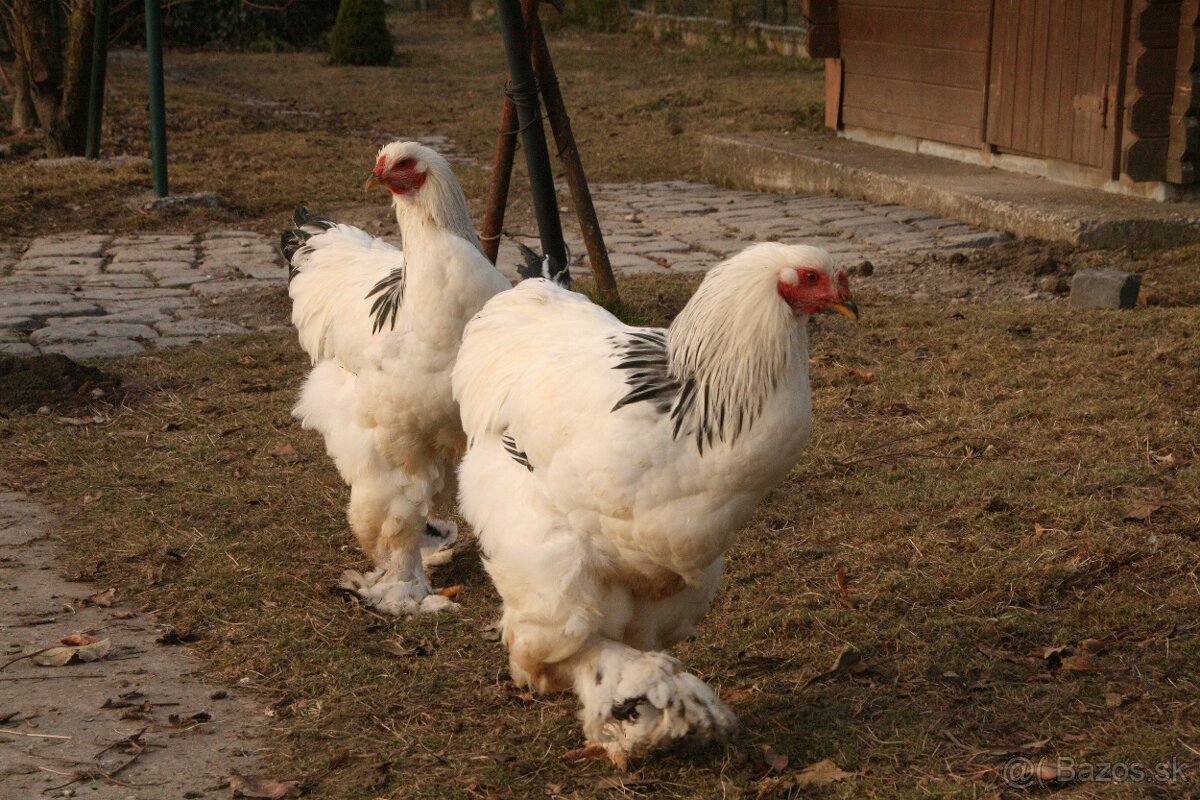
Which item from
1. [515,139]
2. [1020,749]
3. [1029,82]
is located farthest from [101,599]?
[1029,82]

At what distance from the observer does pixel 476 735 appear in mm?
3725

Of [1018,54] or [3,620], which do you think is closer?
[3,620]

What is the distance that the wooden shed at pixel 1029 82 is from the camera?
903 cm

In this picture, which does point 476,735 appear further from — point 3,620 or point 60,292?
point 60,292

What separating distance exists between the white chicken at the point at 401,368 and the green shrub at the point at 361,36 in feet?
64.5

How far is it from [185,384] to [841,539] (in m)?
3.88

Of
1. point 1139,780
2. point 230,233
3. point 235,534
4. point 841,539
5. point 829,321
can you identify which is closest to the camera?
point 1139,780

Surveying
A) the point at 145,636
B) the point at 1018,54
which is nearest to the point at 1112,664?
the point at 145,636

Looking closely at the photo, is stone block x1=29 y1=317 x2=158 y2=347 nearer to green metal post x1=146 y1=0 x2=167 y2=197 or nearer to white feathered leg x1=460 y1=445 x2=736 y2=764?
green metal post x1=146 y1=0 x2=167 y2=197

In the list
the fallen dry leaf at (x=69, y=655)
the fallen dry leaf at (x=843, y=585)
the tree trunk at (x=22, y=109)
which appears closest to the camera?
the fallen dry leaf at (x=69, y=655)

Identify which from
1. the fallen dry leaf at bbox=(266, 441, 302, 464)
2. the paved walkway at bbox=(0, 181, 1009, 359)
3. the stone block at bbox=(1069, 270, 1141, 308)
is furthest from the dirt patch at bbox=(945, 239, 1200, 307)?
the fallen dry leaf at bbox=(266, 441, 302, 464)

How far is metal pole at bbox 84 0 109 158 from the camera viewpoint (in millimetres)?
11977

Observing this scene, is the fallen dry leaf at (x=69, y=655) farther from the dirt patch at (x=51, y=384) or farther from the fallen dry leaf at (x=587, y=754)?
the dirt patch at (x=51, y=384)

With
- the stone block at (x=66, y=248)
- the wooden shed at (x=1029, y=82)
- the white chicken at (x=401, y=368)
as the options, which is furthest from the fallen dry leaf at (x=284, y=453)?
the wooden shed at (x=1029, y=82)
